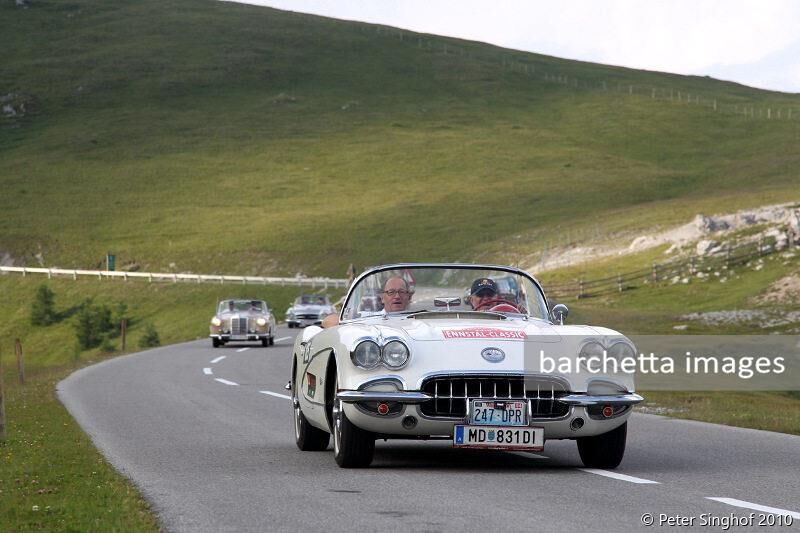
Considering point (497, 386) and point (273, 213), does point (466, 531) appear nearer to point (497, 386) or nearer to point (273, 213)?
point (497, 386)

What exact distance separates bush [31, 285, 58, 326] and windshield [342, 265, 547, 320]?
6240 centimetres

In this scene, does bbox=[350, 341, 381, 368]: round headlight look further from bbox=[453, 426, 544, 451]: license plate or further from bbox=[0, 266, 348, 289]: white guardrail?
bbox=[0, 266, 348, 289]: white guardrail

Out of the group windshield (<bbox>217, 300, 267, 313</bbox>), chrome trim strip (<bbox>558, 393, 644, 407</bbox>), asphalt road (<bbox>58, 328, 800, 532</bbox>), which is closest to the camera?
asphalt road (<bbox>58, 328, 800, 532</bbox>)

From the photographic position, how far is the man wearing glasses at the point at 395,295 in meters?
11.9

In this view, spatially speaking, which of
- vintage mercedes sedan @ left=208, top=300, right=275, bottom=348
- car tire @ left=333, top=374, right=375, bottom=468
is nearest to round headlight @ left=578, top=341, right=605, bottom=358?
car tire @ left=333, top=374, right=375, bottom=468

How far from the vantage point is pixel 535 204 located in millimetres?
95438

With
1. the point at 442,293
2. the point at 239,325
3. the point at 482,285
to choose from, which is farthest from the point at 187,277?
the point at 442,293

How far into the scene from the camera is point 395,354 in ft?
34.6

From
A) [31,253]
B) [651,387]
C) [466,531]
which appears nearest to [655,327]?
[651,387]

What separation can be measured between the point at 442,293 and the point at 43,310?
2493 inches

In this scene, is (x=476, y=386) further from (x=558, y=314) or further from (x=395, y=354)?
(x=558, y=314)

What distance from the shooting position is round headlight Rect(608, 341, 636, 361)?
35.6ft

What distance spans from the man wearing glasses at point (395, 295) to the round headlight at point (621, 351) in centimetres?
191

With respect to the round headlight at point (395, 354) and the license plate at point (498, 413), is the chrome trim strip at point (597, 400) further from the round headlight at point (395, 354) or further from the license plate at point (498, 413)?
the round headlight at point (395, 354)
